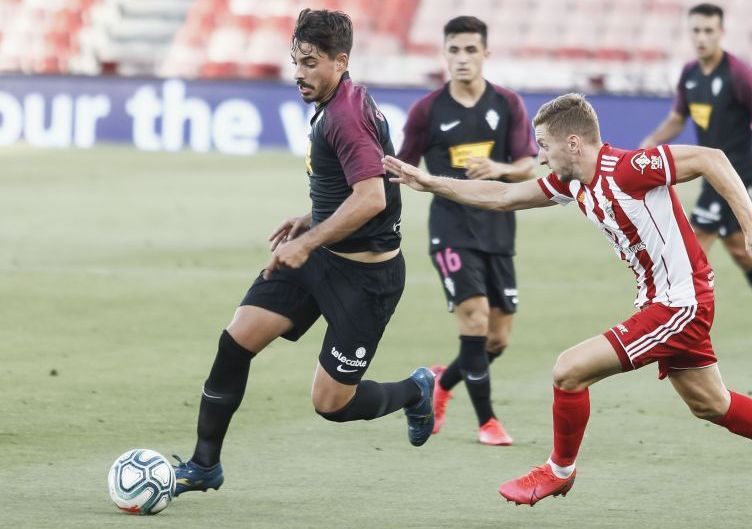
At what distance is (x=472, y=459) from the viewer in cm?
728

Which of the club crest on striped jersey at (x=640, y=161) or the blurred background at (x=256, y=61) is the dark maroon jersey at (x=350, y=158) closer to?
the club crest on striped jersey at (x=640, y=161)

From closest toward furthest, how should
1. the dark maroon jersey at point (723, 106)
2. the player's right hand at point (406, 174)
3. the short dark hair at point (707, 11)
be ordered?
the player's right hand at point (406, 174), the short dark hair at point (707, 11), the dark maroon jersey at point (723, 106)

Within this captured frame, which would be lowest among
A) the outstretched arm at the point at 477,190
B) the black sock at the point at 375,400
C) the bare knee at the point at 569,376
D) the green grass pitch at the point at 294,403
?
the green grass pitch at the point at 294,403

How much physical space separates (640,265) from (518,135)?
244 cm

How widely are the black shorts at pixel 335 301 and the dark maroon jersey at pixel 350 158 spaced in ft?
0.34

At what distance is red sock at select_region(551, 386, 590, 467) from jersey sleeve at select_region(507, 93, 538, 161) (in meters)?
2.59

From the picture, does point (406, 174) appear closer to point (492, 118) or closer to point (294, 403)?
point (492, 118)

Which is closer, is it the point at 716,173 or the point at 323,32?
the point at 716,173

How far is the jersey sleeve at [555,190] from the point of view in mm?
6168

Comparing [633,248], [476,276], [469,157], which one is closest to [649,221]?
[633,248]

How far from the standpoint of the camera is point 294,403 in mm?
8500

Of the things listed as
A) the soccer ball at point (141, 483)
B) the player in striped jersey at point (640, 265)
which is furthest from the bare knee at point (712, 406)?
the soccer ball at point (141, 483)

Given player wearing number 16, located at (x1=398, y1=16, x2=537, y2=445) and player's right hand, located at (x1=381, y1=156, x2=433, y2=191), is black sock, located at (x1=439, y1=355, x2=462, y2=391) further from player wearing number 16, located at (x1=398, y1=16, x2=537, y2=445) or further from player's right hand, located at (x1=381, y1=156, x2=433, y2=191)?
player's right hand, located at (x1=381, y1=156, x2=433, y2=191)

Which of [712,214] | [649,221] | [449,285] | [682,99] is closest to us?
[649,221]
